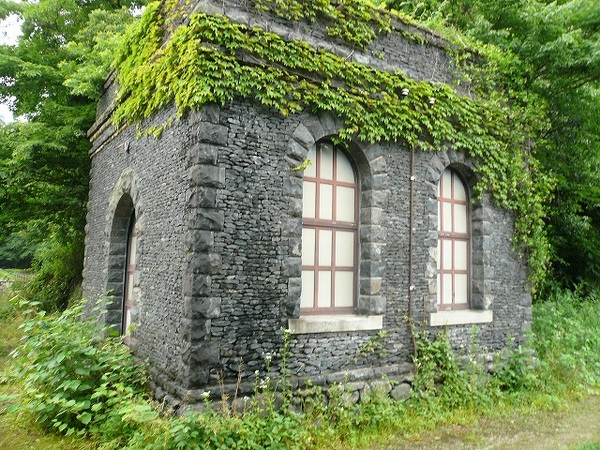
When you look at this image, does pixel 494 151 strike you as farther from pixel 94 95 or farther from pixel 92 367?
pixel 94 95

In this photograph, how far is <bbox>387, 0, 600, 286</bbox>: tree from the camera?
962 cm

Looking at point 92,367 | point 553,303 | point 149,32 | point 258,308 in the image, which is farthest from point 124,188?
point 553,303

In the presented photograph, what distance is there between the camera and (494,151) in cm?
836

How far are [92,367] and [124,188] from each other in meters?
3.31

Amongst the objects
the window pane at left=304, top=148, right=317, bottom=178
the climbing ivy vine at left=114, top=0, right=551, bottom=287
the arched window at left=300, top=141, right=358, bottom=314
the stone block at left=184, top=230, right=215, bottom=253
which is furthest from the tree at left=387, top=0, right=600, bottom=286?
the stone block at left=184, top=230, right=215, bottom=253

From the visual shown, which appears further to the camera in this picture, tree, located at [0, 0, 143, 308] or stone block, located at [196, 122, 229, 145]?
tree, located at [0, 0, 143, 308]

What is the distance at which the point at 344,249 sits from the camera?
6.77 meters

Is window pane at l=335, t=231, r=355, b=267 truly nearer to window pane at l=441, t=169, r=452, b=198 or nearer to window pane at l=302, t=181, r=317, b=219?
window pane at l=302, t=181, r=317, b=219

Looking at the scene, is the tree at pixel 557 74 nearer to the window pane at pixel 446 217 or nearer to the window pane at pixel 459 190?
the window pane at pixel 459 190

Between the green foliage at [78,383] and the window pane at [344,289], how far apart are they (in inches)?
115

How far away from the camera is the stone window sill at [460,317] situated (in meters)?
7.21

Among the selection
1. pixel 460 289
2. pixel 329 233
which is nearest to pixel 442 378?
pixel 460 289

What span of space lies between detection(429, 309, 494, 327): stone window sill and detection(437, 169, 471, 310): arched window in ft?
0.99

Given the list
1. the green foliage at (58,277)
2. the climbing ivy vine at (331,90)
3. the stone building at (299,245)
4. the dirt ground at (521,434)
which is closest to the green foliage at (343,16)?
the climbing ivy vine at (331,90)
